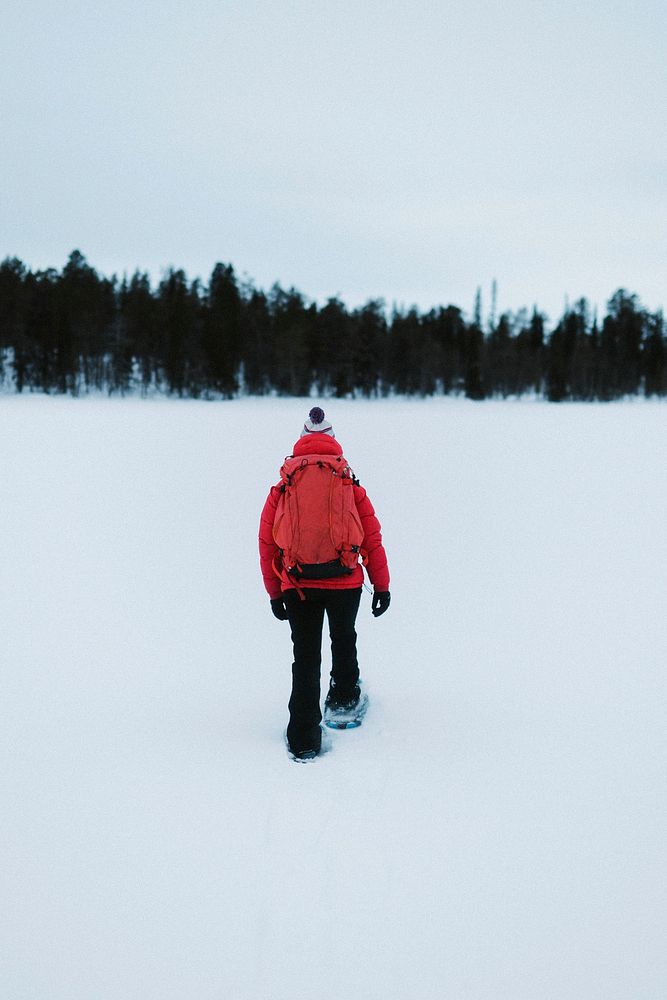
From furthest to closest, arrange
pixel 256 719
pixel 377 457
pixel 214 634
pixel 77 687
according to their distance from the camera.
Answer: pixel 377 457
pixel 214 634
pixel 77 687
pixel 256 719

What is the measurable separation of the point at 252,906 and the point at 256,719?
1.91 meters

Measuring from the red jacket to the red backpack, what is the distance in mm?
88

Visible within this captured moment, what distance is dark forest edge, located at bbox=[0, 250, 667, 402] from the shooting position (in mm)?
50531

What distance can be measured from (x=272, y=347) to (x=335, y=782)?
5318 centimetres

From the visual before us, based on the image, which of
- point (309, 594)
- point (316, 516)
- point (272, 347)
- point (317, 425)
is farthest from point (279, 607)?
point (272, 347)

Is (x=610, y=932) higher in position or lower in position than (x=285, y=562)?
lower

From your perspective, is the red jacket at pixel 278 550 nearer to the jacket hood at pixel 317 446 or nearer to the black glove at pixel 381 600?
the jacket hood at pixel 317 446

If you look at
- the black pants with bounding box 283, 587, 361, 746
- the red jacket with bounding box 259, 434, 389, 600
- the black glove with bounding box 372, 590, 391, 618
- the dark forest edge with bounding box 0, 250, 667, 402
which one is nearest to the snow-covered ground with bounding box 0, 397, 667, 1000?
the black pants with bounding box 283, 587, 361, 746

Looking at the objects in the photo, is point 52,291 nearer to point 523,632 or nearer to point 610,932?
point 523,632

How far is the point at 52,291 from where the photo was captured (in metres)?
52.6

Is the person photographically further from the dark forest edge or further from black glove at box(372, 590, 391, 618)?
the dark forest edge

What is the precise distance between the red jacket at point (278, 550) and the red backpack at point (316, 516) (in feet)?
0.29

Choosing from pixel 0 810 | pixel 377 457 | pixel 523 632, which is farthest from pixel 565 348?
pixel 0 810

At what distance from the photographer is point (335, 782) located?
3873 mm
